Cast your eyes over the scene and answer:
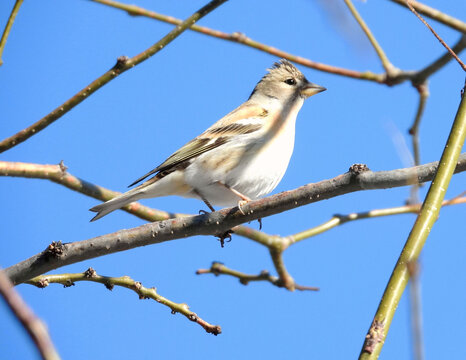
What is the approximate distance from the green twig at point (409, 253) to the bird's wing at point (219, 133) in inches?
132

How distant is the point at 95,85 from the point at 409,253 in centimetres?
245

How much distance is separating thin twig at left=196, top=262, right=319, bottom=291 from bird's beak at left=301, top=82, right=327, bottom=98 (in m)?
2.12

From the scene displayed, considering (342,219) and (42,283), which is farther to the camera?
(342,219)

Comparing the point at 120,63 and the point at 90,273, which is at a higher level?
the point at 120,63

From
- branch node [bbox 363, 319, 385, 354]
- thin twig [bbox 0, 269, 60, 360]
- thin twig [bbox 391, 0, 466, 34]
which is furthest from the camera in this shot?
thin twig [bbox 391, 0, 466, 34]

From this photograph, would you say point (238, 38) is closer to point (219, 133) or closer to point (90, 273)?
point (219, 133)

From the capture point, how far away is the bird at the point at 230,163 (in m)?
4.99

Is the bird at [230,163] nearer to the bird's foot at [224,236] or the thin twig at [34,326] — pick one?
the bird's foot at [224,236]

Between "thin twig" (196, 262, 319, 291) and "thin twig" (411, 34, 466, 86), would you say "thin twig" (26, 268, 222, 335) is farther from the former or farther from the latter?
"thin twig" (411, 34, 466, 86)

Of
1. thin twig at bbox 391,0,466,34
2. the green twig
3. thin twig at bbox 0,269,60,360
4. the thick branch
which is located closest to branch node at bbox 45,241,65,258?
the thick branch

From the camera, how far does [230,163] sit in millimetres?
5023

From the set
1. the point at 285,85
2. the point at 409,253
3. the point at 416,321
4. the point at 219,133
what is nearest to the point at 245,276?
the point at 219,133

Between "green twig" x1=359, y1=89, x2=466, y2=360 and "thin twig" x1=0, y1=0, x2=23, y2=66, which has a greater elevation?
"thin twig" x1=0, y1=0, x2=23, y2=66

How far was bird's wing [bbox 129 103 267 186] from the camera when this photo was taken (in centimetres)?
518
